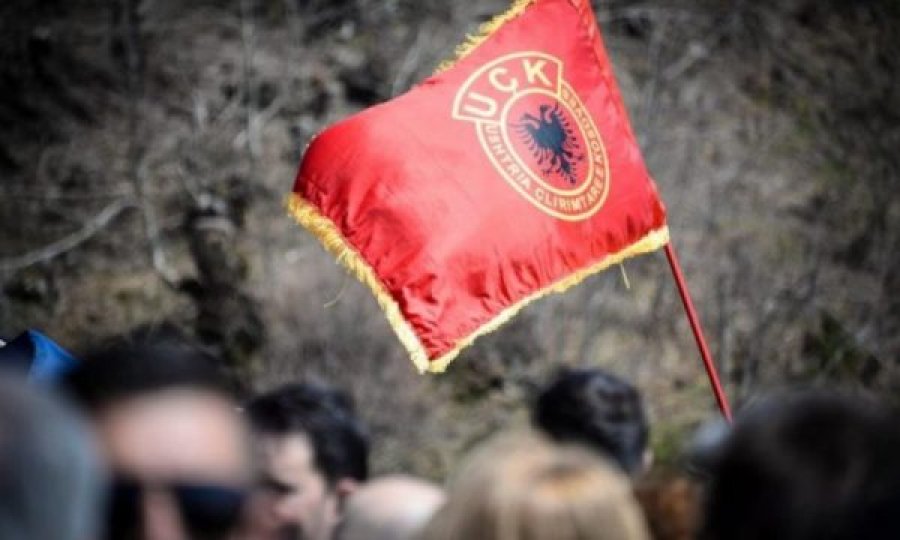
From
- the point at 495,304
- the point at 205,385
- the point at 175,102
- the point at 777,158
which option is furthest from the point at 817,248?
the point at 205,385

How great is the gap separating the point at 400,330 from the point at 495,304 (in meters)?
0.29

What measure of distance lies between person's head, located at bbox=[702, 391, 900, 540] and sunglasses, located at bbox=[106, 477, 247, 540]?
619 millimetres

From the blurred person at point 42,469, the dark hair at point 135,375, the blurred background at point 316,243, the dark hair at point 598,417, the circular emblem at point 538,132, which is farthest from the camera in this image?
the blurred background at point 316,243

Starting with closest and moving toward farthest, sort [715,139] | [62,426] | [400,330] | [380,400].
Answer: [62,426] < [400,330] < [380,400] < [715,139]

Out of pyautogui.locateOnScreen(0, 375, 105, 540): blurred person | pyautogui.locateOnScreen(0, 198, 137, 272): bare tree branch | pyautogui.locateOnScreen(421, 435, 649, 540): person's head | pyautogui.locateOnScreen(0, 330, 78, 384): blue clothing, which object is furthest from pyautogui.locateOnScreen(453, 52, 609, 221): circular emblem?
pyautogui.locateOnScreen(0, 198, 137, 272): bare tree branch

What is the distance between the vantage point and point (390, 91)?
1093cm

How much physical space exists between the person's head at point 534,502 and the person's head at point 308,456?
3.43 ft

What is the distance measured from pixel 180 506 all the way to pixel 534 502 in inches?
19.5

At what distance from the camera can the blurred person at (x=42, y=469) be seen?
5.41 feet

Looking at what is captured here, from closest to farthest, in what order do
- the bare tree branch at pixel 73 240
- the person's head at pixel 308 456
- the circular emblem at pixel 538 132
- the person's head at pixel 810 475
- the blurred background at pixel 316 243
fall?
1. the person's head at pixel 810 475
2. the person's head at pixel 308 456
3. the circular emblem at pixel 538 132
4. the blurred background at pixel 316 243
5. the bare tree branch at pixel 73 240

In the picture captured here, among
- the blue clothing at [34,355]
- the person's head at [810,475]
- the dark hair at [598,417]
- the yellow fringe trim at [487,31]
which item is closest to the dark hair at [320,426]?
the dark hair at [598,417]

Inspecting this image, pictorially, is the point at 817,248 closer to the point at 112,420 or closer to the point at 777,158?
the point at 777,158

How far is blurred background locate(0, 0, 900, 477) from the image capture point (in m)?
9.74

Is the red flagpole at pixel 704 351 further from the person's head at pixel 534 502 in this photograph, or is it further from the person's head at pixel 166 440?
the person's head at pixel 166 440
